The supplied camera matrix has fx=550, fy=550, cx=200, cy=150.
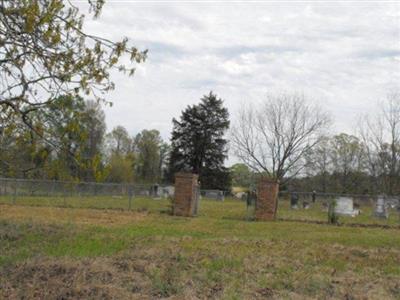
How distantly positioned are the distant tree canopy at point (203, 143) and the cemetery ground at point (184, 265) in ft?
194

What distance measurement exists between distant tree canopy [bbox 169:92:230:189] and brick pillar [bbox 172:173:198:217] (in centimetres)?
4975

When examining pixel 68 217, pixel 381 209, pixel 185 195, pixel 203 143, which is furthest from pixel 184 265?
pixel 203 143

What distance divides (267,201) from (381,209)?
910 cm

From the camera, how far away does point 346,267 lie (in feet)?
37.0

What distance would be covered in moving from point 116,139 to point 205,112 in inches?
740

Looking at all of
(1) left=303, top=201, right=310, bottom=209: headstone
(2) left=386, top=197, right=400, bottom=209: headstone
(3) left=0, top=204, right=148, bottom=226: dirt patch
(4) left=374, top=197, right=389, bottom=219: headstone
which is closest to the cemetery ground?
(3) left=0, top=204, right=148, bottom=226: dirt patch

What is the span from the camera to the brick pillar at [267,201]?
25016 millimetres

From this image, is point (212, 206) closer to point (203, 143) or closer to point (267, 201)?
point (267, 201)

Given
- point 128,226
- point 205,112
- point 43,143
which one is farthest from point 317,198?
point 205,112

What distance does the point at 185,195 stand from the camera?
25.3m

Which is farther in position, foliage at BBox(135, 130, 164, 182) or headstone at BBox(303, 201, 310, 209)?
foliage at BBox(135, 130, 164, 182)

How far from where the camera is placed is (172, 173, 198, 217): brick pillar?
82.9ft

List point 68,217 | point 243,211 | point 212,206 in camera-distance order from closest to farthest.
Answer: point 68,217 → point 243,211 → point 212,206

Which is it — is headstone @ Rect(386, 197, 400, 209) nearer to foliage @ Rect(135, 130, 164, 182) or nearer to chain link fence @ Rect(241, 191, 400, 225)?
chain link fence @ Rect(241, 191, 400, 225)
